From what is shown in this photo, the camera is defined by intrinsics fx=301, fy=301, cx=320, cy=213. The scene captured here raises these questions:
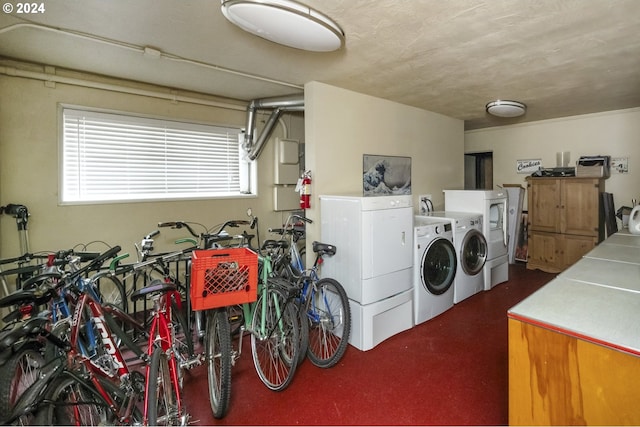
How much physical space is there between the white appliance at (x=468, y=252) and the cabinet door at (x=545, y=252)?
164 centimetres

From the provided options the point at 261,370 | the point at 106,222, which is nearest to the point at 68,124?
the point at 106,222

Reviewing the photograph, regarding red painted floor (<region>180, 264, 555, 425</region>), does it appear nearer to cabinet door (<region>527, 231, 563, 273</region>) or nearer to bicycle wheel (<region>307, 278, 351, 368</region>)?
bicycle wheel (<region>307, 278, 351, 368</region>)

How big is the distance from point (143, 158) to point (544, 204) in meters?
5.77

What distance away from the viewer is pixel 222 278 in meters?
1.81

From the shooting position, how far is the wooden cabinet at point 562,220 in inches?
172

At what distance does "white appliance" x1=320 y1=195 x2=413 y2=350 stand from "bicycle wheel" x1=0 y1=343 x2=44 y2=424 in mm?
2074

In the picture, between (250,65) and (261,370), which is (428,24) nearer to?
(250,65)

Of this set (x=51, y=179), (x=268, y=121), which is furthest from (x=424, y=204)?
(x=51, y=179)

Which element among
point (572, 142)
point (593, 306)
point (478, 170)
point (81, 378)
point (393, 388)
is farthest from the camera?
point (478, 170)

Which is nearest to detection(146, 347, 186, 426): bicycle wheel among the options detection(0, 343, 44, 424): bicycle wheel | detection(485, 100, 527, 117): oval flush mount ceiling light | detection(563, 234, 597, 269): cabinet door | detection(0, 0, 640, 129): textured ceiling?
detection(0, 343, 44, 424): bicycle wheel

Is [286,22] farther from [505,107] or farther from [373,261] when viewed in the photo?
[505,107]

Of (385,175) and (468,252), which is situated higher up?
(385,175)

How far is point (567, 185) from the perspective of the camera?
4.56 meters

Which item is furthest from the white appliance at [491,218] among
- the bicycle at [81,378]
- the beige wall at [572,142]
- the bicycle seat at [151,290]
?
the bicycle at [81,378]
